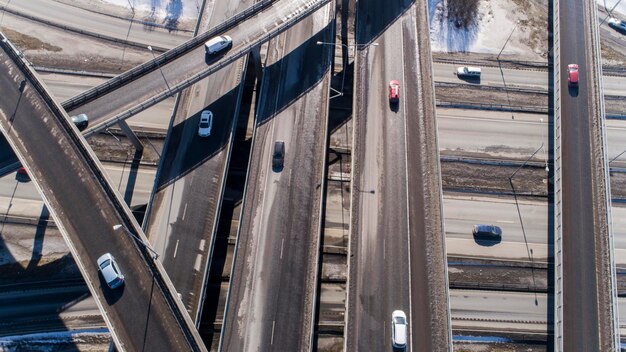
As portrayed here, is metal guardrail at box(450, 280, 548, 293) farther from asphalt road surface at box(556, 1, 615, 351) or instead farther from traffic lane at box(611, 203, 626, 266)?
traffic lane at box(611, 203, 626, 266)

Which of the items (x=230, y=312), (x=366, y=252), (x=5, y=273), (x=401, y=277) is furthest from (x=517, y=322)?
(x=5, y=273)

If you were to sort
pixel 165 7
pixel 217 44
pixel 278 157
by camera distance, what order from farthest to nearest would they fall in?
pixel 165 7, pixel 217 44, pixel 278 157

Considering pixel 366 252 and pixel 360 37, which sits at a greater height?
pixel 360 37

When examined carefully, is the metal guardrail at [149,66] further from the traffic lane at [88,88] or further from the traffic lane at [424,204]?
the traffic lane at [424,204]

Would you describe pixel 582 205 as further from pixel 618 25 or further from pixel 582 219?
pixel 618 25

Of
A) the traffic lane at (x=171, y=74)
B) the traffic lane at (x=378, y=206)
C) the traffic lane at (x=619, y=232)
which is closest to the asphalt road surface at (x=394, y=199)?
the traffic lane at (x=378, y=206)

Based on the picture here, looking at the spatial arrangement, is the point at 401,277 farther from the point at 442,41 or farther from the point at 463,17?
the point at 463,17

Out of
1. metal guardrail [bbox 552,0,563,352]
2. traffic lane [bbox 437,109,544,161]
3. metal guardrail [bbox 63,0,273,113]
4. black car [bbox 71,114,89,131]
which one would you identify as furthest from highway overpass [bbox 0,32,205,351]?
traffic lane [bbox 437,109,544,161]

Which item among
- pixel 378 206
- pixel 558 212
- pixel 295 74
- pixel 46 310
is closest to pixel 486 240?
pixel 558 212
